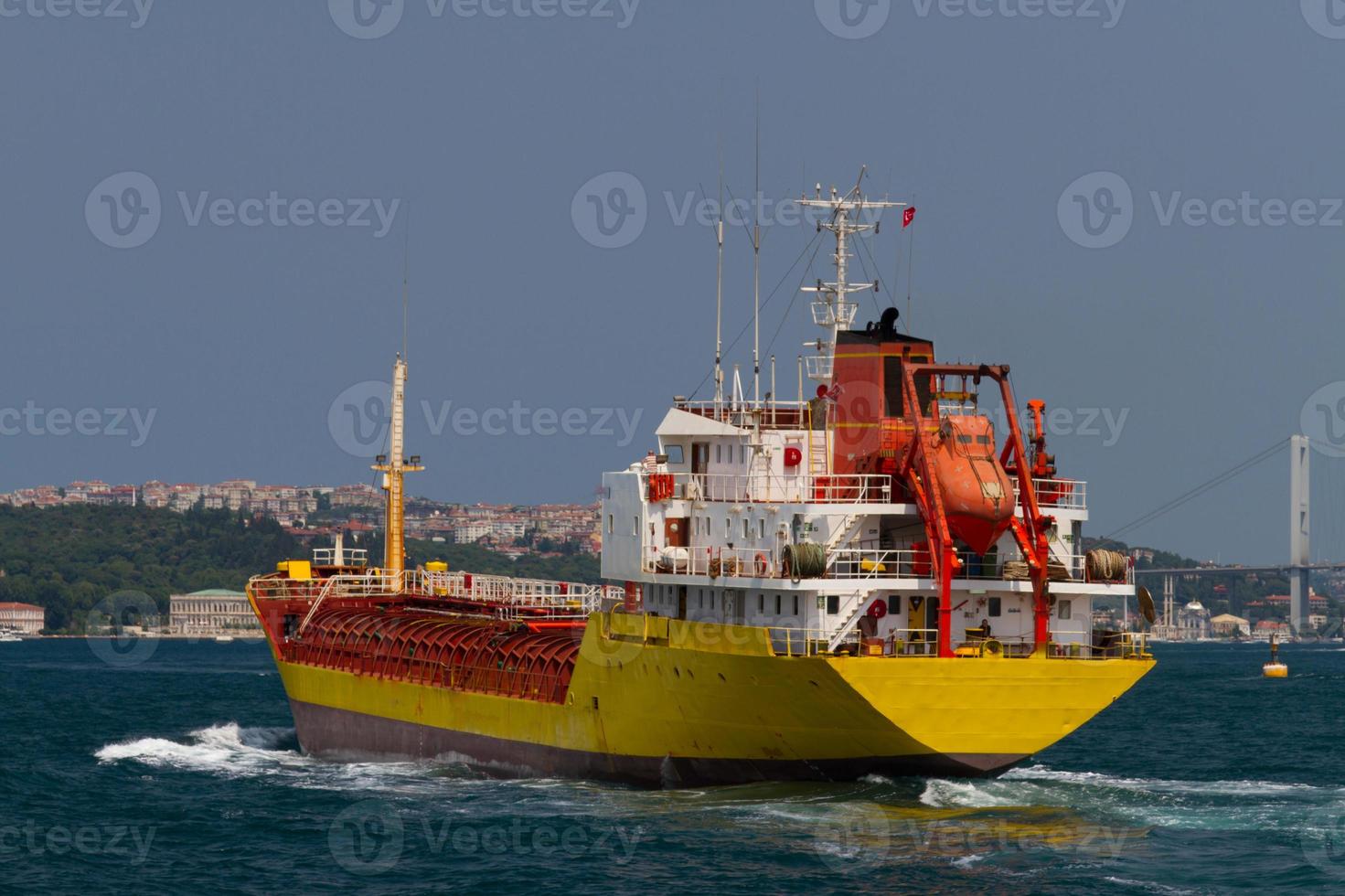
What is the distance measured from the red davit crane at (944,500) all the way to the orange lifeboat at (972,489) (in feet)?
0.39

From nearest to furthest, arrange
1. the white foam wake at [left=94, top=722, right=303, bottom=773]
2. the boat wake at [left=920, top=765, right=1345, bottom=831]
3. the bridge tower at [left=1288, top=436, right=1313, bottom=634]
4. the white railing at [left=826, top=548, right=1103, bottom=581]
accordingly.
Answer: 1. the boat wake at [left=920, top=765, right=1345, bottom=831]
2. the white railing at [left=826, top=548, right=1103, bottom=581]
3. the white foam wake at [left=94, top=722, right=303, bottom=773]
4. the bridge tower at [left=1288, top=436, right=1313, bottom=634]

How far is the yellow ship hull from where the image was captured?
34000 mm

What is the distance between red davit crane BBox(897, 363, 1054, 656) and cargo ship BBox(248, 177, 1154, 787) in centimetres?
4

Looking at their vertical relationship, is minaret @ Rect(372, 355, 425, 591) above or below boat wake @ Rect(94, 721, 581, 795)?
above

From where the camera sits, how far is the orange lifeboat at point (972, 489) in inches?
1362

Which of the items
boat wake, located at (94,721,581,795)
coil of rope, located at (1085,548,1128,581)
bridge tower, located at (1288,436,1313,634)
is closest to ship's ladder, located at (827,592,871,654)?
coil of rope, located at (1085,548,1128,581)

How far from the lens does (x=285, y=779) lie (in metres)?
45.0

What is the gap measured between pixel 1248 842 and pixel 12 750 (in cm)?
3316

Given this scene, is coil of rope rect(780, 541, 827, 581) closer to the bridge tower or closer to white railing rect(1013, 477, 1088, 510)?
white railing rect(1013, 477, 1088, 510)

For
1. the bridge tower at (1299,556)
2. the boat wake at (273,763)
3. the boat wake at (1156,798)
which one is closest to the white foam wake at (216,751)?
the boat wake at (273,763)

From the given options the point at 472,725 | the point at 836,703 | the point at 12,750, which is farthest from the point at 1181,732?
the point at 12,750

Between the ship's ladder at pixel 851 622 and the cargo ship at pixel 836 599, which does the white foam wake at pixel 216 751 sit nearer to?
the cargo ship at pixel 836 599

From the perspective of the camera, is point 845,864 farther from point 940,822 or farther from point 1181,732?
point 1181,732

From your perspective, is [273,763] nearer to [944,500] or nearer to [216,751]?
[216,751]
